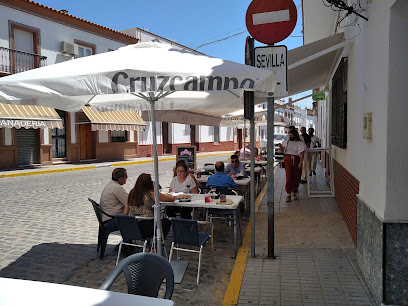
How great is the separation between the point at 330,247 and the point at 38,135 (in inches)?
687

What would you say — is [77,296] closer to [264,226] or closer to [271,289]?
[271,289]

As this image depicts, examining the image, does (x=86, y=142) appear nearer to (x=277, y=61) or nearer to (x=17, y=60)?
(x=17, y=60)

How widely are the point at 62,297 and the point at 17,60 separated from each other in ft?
60.5

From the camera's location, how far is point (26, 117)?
16391 mm

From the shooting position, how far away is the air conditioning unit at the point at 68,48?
19.7 meters

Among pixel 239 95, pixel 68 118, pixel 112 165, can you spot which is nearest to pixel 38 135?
pixel 68 118

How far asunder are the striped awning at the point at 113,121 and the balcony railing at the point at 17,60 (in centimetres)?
329

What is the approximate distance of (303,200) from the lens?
8.77 m

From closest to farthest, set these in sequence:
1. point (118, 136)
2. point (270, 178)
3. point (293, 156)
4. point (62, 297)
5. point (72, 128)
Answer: point (62, 297) → point (270, 178) → point (293, 156) → point (72, 128) → point (118, 136)

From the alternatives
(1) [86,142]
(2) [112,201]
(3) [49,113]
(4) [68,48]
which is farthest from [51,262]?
(1) [86,142]

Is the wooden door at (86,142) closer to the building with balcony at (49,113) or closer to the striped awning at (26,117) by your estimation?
the building with balcony at (49,113)

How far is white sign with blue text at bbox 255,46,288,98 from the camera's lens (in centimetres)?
458

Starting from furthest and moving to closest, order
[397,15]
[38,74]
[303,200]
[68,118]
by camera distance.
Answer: [68,118], [303,200], [38,74], [397,15]

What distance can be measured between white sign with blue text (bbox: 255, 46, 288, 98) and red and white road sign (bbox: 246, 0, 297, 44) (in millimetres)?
115
